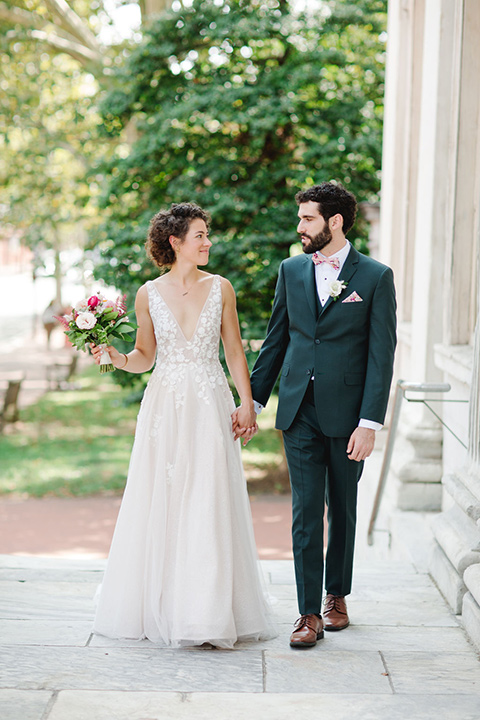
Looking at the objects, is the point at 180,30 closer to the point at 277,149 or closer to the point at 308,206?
the point at 277,149

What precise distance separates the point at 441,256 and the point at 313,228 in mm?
2966

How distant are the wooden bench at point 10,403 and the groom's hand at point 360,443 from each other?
1311 centimetres

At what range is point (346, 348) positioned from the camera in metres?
3.93

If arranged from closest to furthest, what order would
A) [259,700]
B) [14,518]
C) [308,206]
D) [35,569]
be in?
[259,700], [308,206], [35,569], [14,518]

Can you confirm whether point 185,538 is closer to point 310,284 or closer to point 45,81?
point 310,284

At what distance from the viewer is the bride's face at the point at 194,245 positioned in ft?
13.5

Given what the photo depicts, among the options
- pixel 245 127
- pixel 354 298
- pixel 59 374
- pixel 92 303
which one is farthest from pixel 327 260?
pixel 59 374

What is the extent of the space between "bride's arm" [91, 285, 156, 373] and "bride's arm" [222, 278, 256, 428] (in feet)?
1.22

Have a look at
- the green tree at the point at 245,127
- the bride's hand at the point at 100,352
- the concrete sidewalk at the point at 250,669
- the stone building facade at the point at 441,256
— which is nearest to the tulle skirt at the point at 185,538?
the concrete sidewalk at the point at 250,669

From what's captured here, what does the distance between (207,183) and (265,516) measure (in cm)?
423

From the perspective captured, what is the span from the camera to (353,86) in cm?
1089

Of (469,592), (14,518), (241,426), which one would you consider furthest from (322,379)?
(14,518)

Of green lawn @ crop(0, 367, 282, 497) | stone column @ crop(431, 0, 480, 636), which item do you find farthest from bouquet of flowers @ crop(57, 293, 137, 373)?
green lawn @ crop(0, 367, 282, 497)

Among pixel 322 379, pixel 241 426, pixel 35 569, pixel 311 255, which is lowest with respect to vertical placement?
pixel 35 569
